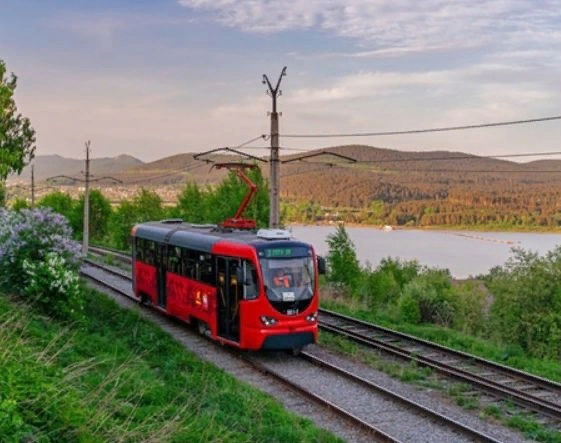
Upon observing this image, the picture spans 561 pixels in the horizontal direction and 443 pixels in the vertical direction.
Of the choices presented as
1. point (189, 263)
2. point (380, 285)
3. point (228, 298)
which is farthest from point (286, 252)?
point (380, 285)

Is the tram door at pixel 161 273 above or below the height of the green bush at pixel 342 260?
above

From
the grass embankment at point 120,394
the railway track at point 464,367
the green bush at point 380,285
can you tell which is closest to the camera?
the grass embankment at point 120,394

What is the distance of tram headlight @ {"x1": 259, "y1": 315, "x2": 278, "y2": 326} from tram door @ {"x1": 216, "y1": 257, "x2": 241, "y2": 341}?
2.35 ft

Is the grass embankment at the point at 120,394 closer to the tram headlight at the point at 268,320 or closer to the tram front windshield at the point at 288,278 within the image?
the tram headlight at the point at 268,320

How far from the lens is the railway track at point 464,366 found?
1351 cm

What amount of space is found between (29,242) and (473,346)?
11.8 m

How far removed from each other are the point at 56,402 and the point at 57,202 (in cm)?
8879

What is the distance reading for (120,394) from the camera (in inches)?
384

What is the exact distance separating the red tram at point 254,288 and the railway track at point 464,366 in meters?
2.62

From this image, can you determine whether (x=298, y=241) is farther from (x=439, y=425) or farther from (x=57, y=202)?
(x=57, y=202)

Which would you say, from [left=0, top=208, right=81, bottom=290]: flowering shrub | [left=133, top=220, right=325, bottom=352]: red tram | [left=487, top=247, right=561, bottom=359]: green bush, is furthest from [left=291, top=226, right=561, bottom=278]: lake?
[left=0, top=208, right=81, bottom=290]: flowering shrub

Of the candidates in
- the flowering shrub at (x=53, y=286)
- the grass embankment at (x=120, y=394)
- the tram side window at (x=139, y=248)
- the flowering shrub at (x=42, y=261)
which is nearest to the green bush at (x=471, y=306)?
the tram side window at (x=139, y=248)

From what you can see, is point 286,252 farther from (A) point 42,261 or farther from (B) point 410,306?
(B) point 410,306

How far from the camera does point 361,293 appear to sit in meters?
48.3
